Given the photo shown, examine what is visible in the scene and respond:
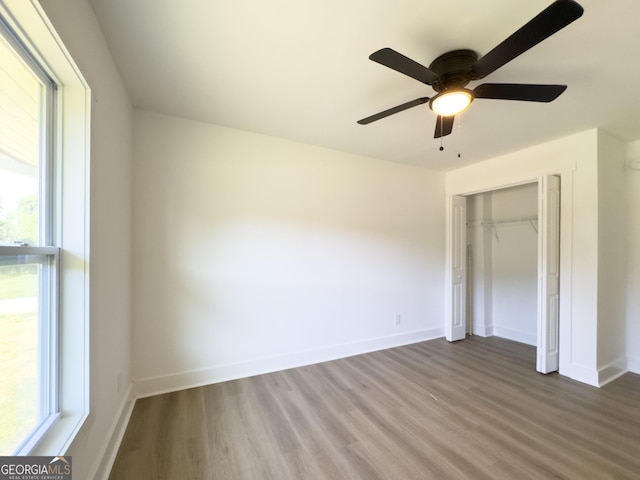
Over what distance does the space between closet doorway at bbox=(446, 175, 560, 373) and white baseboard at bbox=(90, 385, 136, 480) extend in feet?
12.6

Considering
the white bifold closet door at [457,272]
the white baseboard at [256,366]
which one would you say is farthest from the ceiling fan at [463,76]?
the white baseboard at [256,366]

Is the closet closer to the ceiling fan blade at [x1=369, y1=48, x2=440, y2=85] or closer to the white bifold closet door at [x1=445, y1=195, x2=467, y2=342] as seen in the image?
the white bifold closet door at [x1=445, y1=195, x2=467, y2=342]

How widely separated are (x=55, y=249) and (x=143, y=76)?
4.60ft

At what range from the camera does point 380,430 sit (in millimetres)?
1851

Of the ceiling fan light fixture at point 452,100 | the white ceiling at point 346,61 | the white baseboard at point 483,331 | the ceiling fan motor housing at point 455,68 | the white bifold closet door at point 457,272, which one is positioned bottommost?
the white baseboard at point 483,331

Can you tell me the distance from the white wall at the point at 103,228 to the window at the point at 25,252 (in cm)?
16

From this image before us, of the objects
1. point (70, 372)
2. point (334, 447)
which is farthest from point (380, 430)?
point (70, 372)

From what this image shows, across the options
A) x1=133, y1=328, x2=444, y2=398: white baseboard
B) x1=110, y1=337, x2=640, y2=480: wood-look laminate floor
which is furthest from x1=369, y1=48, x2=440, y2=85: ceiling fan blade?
x1=133, y1=328, x2=444, y2=398: white baseboard

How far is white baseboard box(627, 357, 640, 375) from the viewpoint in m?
2.78

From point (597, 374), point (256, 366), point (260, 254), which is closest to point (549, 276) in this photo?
point (597, 374)

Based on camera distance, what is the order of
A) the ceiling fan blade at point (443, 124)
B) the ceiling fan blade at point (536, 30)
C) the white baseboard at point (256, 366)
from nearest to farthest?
the ceiling fan blade at point (536, 30) → the ceiling fan blade at point (443, 124) → the white baseboard at point (256, 366)

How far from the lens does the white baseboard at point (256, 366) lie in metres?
2.27

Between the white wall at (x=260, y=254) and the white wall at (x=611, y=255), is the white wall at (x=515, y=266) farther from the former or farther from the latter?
the white wall at (x=260, y=254)

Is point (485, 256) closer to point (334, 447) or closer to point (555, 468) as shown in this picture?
point (555, 468)
